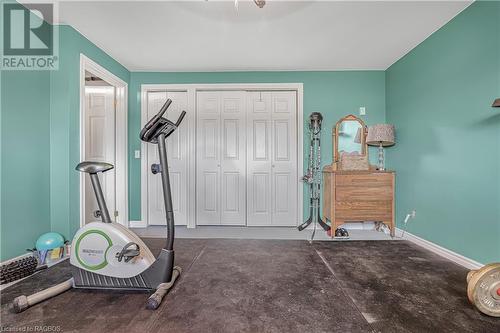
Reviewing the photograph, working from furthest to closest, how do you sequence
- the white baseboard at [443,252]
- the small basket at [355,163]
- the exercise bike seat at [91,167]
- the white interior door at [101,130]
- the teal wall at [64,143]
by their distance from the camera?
the white interior door at [101,130]
the small basket at [355,163]
the teal wall at [64,143]
the white baseboard at [443,252]
the exercise bike seat at [91,167]

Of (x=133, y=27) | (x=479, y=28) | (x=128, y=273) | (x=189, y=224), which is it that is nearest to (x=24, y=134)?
(x=133, y=27)

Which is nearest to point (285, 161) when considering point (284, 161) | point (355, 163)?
point (284, 161)

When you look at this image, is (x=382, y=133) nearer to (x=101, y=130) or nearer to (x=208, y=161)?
(x=208, y=161)

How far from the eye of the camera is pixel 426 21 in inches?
85.7

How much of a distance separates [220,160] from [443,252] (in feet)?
9.64

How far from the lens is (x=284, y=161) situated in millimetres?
3373

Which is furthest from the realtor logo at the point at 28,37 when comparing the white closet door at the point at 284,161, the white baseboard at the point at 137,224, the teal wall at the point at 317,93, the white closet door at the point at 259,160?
the white closet door at the point at 284,161

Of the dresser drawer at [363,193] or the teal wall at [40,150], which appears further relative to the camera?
the dresser drawer at [363,193]

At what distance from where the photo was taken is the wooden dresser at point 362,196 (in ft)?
8.97

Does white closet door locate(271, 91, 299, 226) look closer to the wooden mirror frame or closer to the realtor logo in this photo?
the wooden mirror frame

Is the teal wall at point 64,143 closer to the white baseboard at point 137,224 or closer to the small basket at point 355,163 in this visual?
the white baseboard at point 137,224

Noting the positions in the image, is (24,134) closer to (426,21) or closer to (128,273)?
(128,273)

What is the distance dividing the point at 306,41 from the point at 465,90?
5.44 feet

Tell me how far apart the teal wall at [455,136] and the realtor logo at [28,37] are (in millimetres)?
3969
